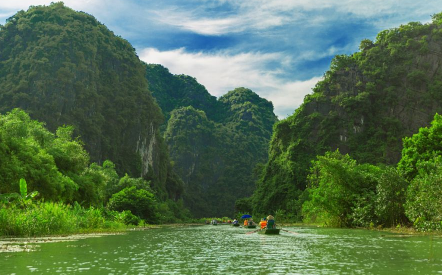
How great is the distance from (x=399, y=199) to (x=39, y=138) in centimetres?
3108

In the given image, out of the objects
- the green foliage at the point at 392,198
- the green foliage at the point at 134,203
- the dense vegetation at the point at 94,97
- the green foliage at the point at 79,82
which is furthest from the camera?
the green foliage at the point at 79,82

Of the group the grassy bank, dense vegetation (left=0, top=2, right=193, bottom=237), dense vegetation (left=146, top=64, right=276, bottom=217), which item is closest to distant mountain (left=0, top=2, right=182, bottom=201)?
dense vegetation (left=0, top=2, right=193, bottom=237)

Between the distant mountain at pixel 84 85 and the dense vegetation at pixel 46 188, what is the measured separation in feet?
108

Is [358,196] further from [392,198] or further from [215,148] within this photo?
[215,148]

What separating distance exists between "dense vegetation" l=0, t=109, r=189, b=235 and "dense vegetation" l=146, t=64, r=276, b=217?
3527 inches

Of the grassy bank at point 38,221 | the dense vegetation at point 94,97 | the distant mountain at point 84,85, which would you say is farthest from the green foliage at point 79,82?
the grassy bank at point 38,221

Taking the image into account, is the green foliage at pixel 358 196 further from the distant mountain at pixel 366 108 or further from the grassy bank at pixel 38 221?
the distant mountain at pixel 366 108

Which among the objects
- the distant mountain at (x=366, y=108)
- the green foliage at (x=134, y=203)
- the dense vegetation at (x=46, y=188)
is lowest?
the green foliage at (x=134, y=203)

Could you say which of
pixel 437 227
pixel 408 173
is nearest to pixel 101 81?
pixel 408 173

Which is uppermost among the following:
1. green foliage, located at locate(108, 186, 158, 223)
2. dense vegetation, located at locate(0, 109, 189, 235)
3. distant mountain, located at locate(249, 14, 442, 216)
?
distant mountain, located at locate(249, 14, 442, 216)

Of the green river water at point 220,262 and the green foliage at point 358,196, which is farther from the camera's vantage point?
the green foliage at point 358,196

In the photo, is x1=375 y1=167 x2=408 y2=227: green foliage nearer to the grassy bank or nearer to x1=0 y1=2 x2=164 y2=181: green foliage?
the grassy bank

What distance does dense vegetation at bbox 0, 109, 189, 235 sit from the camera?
22.0 metres

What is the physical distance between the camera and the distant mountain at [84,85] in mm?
79688
